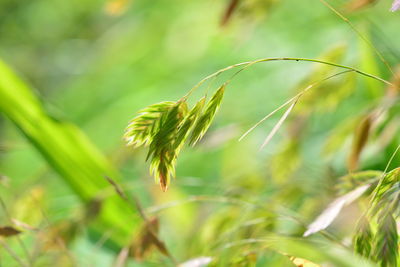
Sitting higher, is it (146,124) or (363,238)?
(146,124)

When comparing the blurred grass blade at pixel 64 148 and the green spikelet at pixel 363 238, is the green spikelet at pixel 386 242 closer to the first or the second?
the green spikelet at pixel 363 238

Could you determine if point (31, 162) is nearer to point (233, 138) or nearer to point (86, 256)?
point (86, 256)

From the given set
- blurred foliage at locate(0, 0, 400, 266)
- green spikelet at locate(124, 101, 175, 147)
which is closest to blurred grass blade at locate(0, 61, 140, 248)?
blurred foliage at locate(0, 0, 400, 266)

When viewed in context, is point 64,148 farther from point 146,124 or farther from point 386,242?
point 386,242

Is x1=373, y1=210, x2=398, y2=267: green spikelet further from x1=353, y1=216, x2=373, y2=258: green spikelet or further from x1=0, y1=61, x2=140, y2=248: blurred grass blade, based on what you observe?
x1=0, y1=61, x2=140, y2=248: blurred grass blade

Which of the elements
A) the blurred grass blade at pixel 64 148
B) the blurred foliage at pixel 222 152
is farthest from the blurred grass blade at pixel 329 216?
the blurred grass blade at pixel 64 148

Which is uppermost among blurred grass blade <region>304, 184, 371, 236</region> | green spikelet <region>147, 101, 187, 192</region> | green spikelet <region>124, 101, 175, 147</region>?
green spikelet <region>124, 101, 175, 147</region>

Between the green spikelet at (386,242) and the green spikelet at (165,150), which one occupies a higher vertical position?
the green spikelet at (165,150)

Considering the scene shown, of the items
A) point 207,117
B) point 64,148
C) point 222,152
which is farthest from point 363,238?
point 222,152
